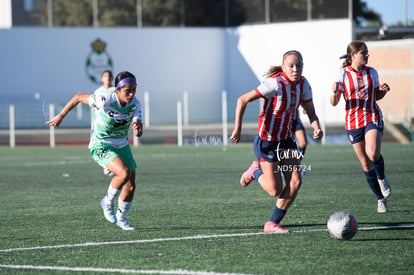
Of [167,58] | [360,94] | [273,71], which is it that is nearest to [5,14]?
[167,58]

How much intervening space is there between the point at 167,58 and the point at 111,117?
37.2 metres

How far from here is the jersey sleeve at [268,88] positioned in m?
9.37

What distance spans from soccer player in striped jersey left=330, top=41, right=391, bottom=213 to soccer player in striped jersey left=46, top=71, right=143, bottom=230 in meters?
2.82

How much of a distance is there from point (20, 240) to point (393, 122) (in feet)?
87.8

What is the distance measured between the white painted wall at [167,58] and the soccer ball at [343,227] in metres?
29.9

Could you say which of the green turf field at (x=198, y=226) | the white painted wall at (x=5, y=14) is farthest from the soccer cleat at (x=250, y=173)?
the white painted wall at (x=5, y=14)

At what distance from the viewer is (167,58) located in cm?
4722

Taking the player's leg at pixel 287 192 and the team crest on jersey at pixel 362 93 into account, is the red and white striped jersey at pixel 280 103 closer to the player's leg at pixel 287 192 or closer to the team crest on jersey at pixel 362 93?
the player's leg at pixel 287 192

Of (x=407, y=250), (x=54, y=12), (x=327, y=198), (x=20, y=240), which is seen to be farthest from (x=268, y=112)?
(x=54, y=12)

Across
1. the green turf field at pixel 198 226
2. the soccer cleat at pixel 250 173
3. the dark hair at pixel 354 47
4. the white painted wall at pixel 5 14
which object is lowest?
the green turf field at pixel 198 226

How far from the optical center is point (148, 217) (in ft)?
37.4

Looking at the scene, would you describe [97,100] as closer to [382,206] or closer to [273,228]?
[273,228]

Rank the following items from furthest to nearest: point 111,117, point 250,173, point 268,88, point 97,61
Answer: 1. point 97,61
2. point 250,173
3. point 111,117
4. point 268,88

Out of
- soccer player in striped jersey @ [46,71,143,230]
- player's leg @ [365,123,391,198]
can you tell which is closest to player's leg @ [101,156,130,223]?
soccer player in striped jersey @ [46,71,143,230]
